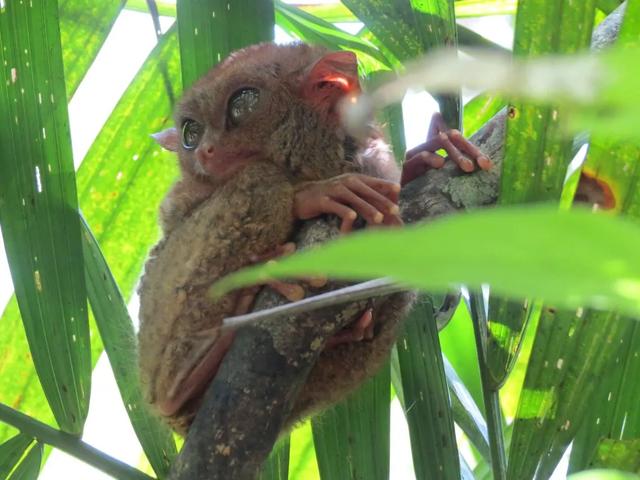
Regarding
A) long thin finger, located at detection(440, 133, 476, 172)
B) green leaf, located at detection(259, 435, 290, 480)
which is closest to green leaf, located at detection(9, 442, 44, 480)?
green leaf, located at detection(259, 435, 290, 480)

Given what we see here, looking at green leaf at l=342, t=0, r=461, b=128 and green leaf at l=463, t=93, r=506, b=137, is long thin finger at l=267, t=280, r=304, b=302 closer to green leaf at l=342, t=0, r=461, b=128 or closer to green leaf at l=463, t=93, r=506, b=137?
green leaf at l=342, t=0, r=461, b=128

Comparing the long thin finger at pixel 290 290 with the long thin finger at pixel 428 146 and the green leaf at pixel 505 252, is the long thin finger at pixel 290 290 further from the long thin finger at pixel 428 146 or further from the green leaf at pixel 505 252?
the green leaf at pixel 505 252

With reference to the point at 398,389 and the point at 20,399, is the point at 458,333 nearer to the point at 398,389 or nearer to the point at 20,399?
the point at 398,389

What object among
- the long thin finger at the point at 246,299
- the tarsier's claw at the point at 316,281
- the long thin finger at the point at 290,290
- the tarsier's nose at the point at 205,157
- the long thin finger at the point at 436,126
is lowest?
the long thin finger at the point at 246,299

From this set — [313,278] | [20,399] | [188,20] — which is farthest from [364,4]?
[20,399]

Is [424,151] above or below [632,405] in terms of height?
above

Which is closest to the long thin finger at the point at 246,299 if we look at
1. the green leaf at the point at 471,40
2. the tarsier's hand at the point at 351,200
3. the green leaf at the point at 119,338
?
the tarsier's hand at the point at 351,200
